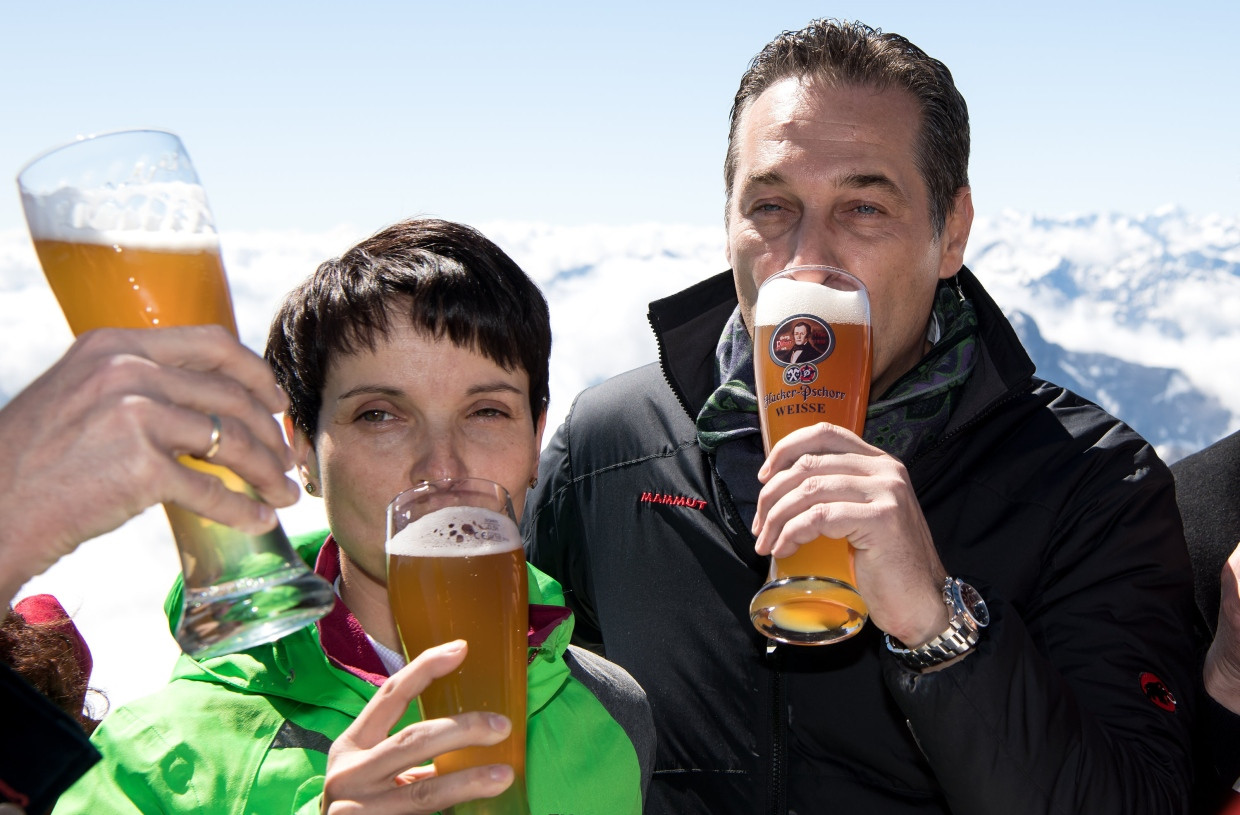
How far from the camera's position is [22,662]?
2852mm

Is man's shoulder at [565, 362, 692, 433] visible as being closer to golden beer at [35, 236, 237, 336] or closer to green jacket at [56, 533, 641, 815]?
green jacket at [56, 533, 641, 815]

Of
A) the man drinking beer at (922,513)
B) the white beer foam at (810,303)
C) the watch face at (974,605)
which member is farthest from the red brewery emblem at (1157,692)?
the white beer foam at (810,303)

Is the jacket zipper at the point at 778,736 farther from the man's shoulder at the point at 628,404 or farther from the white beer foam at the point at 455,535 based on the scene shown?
the white beer foam at the point at 455,535

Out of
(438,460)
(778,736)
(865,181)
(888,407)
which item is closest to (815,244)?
(865,181)

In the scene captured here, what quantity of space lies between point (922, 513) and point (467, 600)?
3.68 feet

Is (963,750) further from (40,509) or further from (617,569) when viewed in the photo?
(40,509)

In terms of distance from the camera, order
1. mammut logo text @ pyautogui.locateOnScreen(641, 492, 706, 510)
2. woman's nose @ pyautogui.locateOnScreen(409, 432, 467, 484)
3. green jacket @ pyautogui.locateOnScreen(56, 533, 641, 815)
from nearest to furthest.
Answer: green jacket @ pyautogui.locateOnScreen(56, 533, 641, 815) < woman's nose @ pyautogui.locateOnScreen(409, 432, 467, 484) < mammut logo text @ pyautogui.locateOnScreen(641, 492, 706, 510)

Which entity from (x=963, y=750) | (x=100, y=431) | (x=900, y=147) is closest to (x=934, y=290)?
(x=900, y=147)

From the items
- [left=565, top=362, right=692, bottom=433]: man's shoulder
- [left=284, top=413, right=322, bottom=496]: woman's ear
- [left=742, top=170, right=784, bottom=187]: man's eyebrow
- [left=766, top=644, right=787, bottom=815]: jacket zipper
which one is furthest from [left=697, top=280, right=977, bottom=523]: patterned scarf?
[left=284, top=413, right=322, bottom=496]: woman's ear

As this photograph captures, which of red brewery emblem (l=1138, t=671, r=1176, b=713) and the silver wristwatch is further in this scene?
red brewery emblem (l=1138, t=671, r=1176, b=713)

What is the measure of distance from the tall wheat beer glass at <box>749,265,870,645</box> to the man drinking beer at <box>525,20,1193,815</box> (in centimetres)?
29

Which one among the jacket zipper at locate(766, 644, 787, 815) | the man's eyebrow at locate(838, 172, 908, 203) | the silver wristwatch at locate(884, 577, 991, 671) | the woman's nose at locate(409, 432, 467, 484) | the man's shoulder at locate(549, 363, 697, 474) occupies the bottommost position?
the jacket zipper at locate(766, 644, 787, 815)

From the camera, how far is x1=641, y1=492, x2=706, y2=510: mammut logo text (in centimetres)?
329

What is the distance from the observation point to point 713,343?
11.6ft
